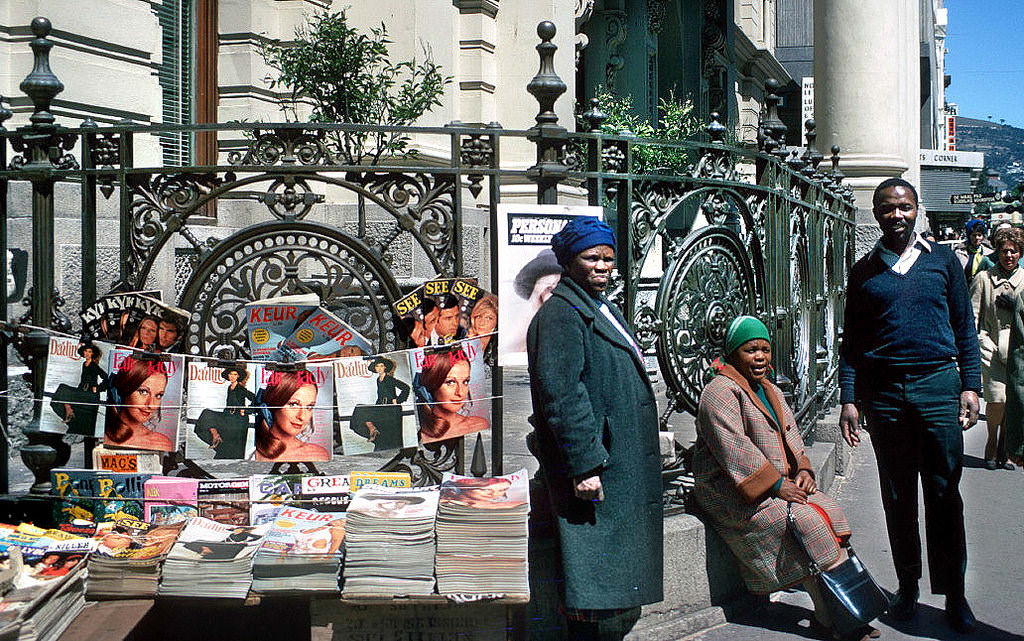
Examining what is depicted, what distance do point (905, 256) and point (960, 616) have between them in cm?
173

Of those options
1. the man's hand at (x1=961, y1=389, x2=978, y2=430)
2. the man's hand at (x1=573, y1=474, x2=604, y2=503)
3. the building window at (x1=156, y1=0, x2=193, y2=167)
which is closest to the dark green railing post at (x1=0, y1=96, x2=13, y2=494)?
the man's hand at (x1=573, y1=474, x2=604, y2=503)

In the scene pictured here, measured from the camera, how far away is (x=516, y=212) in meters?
4.98

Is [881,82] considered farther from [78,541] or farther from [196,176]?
[78,541]

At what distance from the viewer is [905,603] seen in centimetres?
563

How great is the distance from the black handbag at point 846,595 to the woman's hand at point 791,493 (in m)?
0.05

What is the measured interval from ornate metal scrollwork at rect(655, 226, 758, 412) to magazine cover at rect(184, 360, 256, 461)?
207 centimetres

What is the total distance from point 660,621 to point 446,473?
121cm

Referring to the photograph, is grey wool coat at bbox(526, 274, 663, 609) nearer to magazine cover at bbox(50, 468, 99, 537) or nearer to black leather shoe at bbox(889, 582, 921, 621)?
black leather shoe at bbox(889, 582, 921, 621)

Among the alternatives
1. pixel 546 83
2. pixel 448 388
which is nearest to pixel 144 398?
pixel 448 388

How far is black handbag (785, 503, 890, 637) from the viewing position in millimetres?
5172

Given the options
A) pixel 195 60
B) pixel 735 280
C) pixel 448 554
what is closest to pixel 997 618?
pixel 735 280

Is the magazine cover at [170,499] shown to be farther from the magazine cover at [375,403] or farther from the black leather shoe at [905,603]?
the black leather shoe at [905,603]

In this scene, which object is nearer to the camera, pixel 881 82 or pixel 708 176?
pixel 708 176

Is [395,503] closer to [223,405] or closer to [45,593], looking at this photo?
[223,405]
